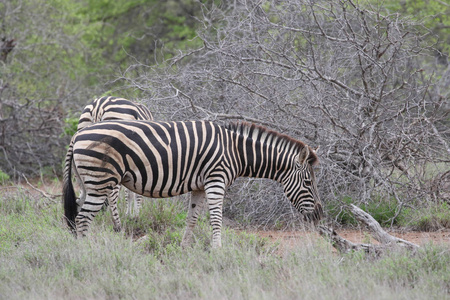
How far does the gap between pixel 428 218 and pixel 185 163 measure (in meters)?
3.65

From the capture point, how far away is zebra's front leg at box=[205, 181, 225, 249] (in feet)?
20.6

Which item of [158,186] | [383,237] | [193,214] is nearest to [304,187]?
[383,237]

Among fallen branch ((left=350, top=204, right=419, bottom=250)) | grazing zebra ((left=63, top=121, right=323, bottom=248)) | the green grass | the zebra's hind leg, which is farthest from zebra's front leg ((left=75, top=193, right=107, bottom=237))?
fallen branch ((left=350, top=204, right=419, bottom=250))

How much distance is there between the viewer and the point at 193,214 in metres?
6.72

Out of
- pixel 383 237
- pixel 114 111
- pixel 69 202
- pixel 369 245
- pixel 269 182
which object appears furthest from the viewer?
pixel 114 111

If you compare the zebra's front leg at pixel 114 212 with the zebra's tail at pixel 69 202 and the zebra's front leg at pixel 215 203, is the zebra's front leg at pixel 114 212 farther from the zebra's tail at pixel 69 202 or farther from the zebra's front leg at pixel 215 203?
the zebra's front leg at pixel 215 203

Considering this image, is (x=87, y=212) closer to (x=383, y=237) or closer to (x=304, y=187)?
(x=304, y=187)

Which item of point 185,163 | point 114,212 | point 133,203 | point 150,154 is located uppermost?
point 150,154

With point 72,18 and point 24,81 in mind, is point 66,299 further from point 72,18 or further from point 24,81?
point 72,18

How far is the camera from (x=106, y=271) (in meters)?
5.31

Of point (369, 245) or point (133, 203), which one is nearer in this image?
point (369, 245)

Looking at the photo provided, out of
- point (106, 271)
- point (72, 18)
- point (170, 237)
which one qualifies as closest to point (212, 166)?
point (170, 237)

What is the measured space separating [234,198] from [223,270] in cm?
323

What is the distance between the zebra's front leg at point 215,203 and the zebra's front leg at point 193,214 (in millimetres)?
437
